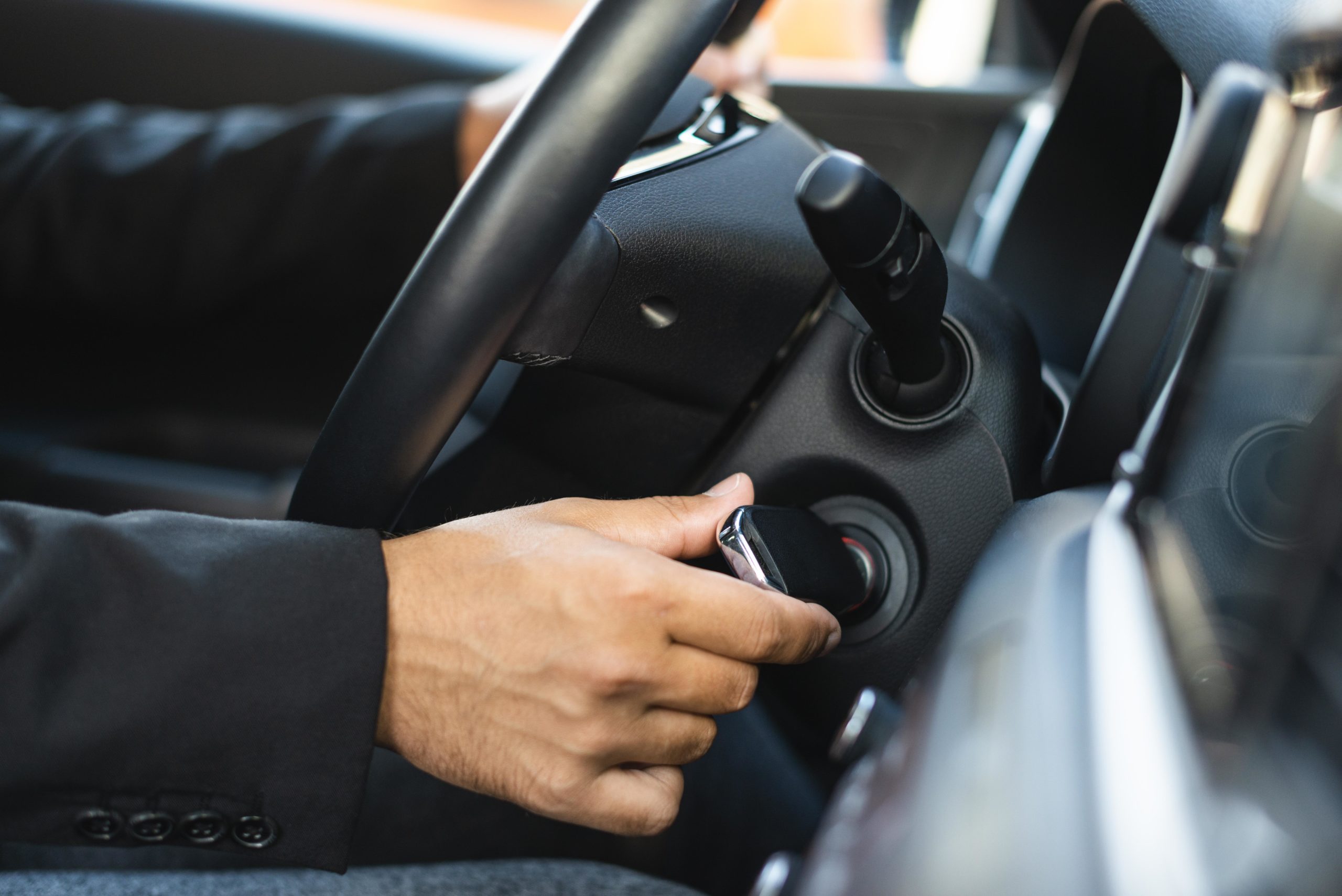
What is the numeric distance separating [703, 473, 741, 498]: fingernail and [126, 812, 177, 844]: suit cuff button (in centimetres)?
31

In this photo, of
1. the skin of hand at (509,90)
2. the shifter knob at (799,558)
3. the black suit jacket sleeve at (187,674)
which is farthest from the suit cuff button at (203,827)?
the skin of hand at (509,90)

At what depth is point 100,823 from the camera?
18.5 inches

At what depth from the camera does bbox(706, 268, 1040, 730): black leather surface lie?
56cm

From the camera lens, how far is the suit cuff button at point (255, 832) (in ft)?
1.56

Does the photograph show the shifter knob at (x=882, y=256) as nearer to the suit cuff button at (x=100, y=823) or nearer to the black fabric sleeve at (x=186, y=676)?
the black fabric sleeve at (x=186, y=676)

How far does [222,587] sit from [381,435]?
0.35ft

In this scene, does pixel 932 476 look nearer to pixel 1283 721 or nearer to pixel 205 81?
pixel 1283 721

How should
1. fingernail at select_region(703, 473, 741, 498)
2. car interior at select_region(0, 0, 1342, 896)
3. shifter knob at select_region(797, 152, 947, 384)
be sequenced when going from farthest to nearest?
1. fingernail at select_region(703, 473, 741, 498)
2. shifter knob at select_region(797, 152, 947, 384)
3. car interior at select_region(0, 0, 1342, 896)

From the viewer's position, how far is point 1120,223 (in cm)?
72

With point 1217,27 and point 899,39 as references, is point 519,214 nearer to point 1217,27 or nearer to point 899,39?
point 1217,27

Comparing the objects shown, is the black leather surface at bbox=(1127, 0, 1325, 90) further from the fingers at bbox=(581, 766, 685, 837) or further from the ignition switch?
the fingers at bbox=(581, 766, 685, 837)

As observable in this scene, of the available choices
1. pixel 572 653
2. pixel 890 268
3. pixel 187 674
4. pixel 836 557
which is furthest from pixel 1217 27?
pixel 187 674

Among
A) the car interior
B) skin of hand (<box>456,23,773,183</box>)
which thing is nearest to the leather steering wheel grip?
the car interior

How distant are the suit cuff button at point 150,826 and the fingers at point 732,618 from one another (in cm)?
26
